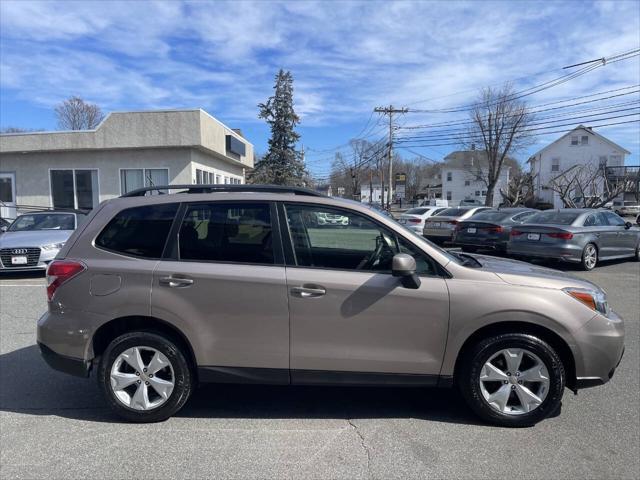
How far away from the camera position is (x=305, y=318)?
348cm

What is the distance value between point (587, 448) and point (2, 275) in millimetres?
11286

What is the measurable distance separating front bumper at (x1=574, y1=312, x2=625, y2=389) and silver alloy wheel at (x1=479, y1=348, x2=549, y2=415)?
0.29 m

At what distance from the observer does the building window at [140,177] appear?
20.1 metres

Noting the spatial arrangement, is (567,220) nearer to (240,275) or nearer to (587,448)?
(587,448)

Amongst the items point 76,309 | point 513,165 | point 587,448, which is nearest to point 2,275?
point 76,309

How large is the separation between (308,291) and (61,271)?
6.44 ft

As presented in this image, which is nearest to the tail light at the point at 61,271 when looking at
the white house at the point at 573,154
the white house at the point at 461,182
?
the white house at the point at 573,154

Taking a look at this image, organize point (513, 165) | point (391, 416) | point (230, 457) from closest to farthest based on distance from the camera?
point (230, 457)
point (391, 416)
point (513, 165)

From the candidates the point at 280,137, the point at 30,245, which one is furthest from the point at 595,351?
the point at 280,137

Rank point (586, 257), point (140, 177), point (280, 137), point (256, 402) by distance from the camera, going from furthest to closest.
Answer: point (280, 137), point (140, 177), point (586, 257), point (256, 402)

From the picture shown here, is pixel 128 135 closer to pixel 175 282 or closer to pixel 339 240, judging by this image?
pixel 175 282

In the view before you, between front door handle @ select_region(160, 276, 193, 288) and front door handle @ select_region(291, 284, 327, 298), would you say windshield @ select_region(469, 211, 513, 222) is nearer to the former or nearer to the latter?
front door handle @ select_region(291, 284, 327, 298)

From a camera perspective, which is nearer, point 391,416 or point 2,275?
point 391,416

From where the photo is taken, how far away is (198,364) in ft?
11.8
